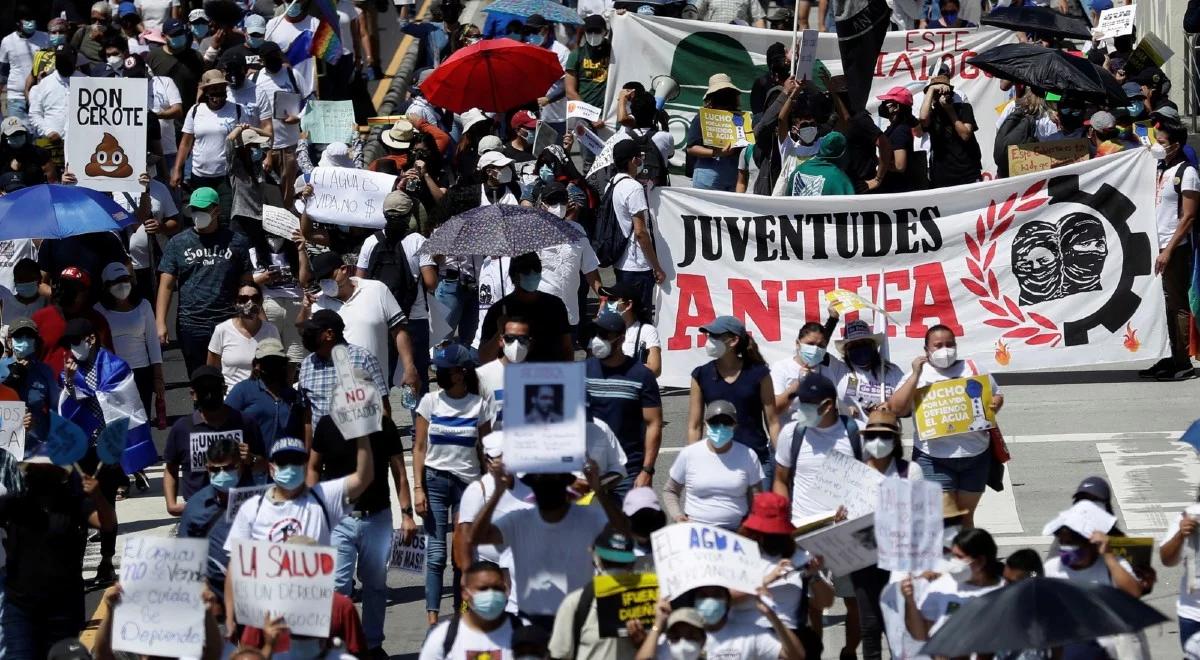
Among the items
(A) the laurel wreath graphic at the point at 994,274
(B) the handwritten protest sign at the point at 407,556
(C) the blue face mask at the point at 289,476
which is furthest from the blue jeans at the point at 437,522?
(A) the laurel wreath graphic at the point at 994,274

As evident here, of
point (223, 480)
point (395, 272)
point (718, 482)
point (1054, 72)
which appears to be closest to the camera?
point (223, 480)

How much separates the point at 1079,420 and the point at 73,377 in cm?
725

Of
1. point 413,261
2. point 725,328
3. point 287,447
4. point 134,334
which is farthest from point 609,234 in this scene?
point 287,447

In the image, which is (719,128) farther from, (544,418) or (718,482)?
(544,418)

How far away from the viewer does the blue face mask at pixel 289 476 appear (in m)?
10.7

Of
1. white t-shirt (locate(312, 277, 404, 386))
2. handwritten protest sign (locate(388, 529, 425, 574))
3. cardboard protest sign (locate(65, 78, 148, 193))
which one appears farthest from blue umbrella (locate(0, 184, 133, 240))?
handwritten protest sign (locate(388, 529, 425, 574))

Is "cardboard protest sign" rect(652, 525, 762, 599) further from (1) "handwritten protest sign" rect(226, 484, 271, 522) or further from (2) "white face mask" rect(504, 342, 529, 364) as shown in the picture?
(2) "white face mask" rect(504, 342, 529, 364)

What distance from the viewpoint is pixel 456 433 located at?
39.8ft

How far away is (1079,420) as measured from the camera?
16328 millimetres

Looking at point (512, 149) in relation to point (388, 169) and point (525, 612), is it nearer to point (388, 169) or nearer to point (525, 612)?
point (388, 169)

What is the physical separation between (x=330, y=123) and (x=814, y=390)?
8984 millimetres

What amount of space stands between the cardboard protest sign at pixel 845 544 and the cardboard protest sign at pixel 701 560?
1.72ft

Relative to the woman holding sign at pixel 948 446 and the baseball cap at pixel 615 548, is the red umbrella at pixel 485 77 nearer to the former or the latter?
the woman holding sign at pixel 948 446

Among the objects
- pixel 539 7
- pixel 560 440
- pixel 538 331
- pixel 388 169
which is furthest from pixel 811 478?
pixel 539 7
